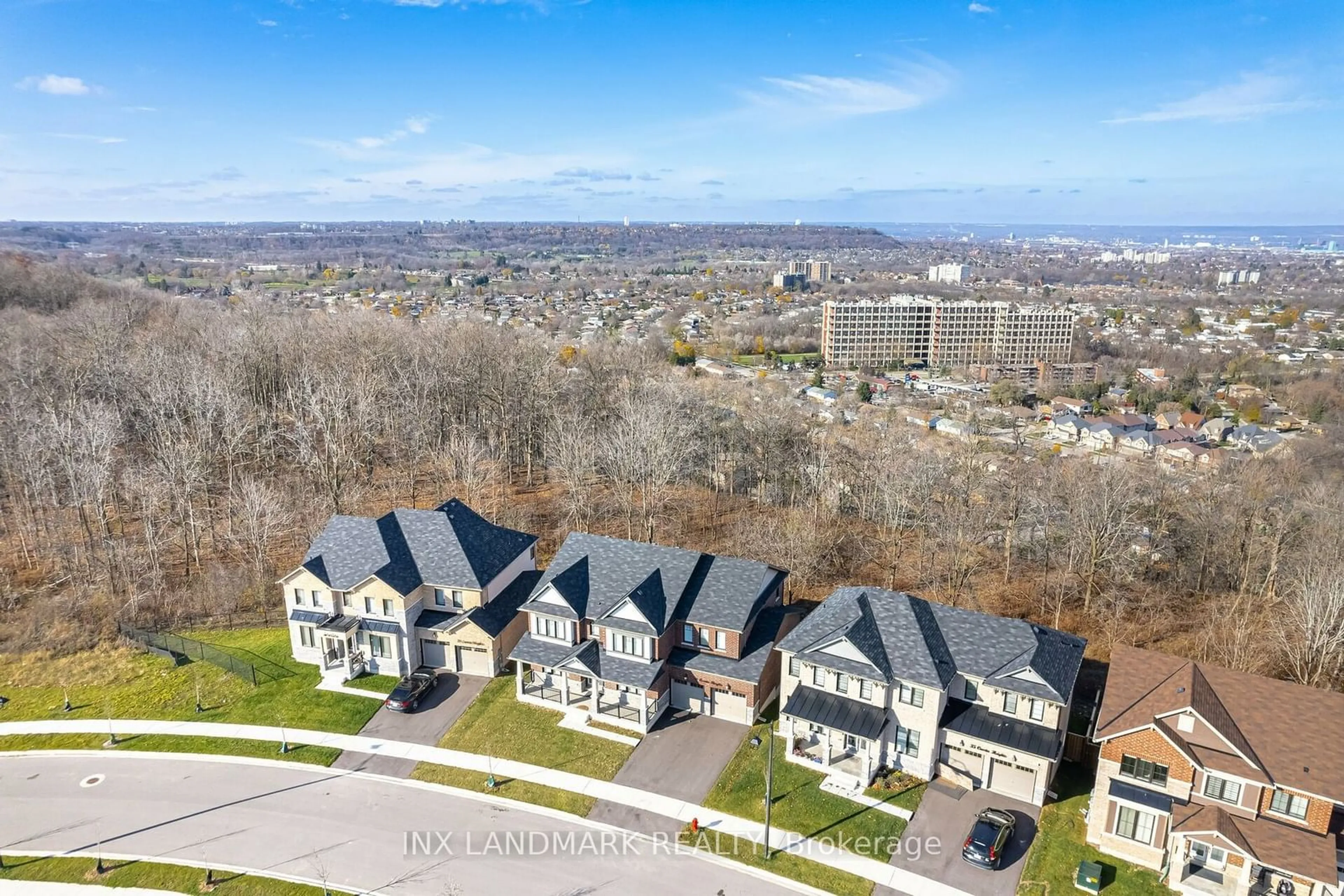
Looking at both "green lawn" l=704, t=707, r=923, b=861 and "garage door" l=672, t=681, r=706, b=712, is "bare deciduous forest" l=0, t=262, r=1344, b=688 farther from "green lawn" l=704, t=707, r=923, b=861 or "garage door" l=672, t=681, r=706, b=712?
"green lawn" l=704, t=707, r=923, b=861

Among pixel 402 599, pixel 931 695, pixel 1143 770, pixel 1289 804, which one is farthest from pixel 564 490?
pixel 1289 804

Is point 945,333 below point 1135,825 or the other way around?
the other way around

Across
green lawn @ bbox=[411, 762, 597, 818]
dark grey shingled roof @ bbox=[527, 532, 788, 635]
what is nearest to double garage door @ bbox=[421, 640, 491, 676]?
dark grey shingled roof @ bbox=[527, 532, 788, 635]

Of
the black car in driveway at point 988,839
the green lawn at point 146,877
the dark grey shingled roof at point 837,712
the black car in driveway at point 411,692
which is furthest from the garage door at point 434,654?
the black car in driveway at point 988,839

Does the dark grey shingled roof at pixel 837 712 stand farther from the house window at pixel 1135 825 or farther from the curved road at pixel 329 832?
the house window at pixel 1135 825

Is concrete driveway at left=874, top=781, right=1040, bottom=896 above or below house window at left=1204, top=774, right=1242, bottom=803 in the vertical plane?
below

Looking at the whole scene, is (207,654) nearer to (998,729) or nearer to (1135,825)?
(998,729)

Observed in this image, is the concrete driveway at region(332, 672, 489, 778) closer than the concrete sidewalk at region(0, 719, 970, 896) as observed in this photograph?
No
